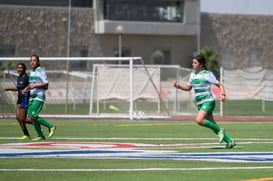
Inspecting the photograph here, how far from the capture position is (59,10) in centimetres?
6025

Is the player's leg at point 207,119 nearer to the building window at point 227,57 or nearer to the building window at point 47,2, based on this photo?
the building window at point 47,2

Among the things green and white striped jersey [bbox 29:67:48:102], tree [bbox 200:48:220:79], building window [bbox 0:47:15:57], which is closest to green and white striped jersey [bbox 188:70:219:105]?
green and white striped jersey [bbox 29:67:48:102]

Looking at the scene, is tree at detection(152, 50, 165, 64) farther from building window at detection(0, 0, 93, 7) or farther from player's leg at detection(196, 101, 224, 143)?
player's leg at detection(196, 101, 224, 143)

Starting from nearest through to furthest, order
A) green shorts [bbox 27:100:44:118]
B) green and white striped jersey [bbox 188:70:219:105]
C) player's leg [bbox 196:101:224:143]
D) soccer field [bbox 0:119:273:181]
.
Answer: soccer field [bbox 0:119:273:181] < player's leg [bbox 196:101:224:143] < green and white striped jersey [bbox 188:70:219:105] < green shorts [bbox 27:100:44:118]

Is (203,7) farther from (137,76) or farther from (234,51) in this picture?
(137,76)

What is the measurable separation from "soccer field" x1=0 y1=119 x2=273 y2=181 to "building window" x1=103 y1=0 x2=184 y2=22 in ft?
133

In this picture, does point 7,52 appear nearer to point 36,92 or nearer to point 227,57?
point 227,57

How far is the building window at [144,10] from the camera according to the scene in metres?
62.7

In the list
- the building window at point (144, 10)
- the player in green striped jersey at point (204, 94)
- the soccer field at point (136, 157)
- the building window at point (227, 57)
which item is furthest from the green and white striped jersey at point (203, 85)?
the building window at point (227, 57)

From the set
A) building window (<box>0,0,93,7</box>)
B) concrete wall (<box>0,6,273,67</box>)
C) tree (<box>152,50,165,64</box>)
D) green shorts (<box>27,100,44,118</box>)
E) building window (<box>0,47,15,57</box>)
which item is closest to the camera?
green shorts (<box>27,100,44,118</box>)

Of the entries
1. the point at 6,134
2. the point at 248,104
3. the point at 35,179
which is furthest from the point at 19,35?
the point at 35,179

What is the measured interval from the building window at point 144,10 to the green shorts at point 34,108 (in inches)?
1699

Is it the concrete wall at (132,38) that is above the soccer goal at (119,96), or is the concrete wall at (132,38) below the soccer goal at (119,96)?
above

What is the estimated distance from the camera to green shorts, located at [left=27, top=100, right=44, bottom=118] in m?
19.4
